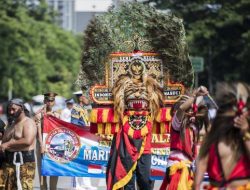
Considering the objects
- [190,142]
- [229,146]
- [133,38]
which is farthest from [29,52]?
[229,146]

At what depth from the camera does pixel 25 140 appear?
436 inches

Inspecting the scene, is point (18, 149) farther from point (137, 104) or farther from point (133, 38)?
point (133, 38)

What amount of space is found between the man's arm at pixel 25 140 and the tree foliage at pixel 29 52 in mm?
44937

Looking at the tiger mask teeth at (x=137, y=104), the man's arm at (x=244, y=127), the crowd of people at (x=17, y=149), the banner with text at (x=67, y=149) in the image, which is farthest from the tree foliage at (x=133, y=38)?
the man's arm at (x=244, y=127)

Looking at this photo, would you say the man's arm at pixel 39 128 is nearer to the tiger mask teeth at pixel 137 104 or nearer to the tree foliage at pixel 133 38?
the tree foliage at pixel 133 38

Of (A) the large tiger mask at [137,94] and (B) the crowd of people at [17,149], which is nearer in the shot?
(B) the crowd of people at [17,149]

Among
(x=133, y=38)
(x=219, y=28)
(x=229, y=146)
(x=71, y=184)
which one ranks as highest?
(x=219, y=28)

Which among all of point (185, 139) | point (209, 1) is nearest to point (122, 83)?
point (185, 139)

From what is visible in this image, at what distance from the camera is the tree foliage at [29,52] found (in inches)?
2621

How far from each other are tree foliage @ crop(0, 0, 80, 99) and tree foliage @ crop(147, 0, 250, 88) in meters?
18.1

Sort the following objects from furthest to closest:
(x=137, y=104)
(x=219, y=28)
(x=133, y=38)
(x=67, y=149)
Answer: (x=219, y=28), (x=67, y=149), (x=133, y=38), (x=137, y=104)

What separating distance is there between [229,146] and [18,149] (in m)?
4.57

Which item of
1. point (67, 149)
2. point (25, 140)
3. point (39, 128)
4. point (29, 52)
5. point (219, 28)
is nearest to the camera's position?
point (25, 140)

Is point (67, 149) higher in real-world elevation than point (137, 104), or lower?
lower
